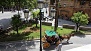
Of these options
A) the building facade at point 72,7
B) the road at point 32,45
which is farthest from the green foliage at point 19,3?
the building facade at point 72,7

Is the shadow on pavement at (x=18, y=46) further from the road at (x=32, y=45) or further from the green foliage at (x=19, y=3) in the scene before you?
the green foliage at (x=19, y=3)

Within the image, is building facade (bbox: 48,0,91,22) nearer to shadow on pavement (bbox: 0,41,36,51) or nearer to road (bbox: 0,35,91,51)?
road (bbox: 0,35,91,51)

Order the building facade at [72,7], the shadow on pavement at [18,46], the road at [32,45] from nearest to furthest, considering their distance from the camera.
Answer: the shadow on pavement at [18,46] → the road at [32,45] → the building facade at [72,7]

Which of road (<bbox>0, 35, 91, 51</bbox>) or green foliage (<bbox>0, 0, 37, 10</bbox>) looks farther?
green foliage (<bbox>0, 0, 37, 10</bbox>)

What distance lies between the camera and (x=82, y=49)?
68.5ft

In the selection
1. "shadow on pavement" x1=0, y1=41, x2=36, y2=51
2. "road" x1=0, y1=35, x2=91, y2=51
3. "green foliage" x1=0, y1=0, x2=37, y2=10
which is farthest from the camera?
"green foliage" x1=0, y1=0, x2=37, y2=10

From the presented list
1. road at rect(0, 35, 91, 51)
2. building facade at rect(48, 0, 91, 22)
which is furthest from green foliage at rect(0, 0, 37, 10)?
building facade at rect(48, 0, 91, 22)

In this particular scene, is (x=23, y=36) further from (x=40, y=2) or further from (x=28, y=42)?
(x=40, y=2)

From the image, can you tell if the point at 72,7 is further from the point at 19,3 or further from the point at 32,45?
the point at 32,45

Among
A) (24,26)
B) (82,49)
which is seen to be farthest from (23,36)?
(82,49)

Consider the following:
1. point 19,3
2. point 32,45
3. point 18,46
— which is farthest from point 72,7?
point 18,46

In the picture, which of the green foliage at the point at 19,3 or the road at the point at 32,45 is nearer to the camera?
the road at the point at 32,45

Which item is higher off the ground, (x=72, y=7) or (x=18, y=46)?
(x=72, y=7)

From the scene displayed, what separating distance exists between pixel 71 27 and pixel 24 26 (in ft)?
26.0
